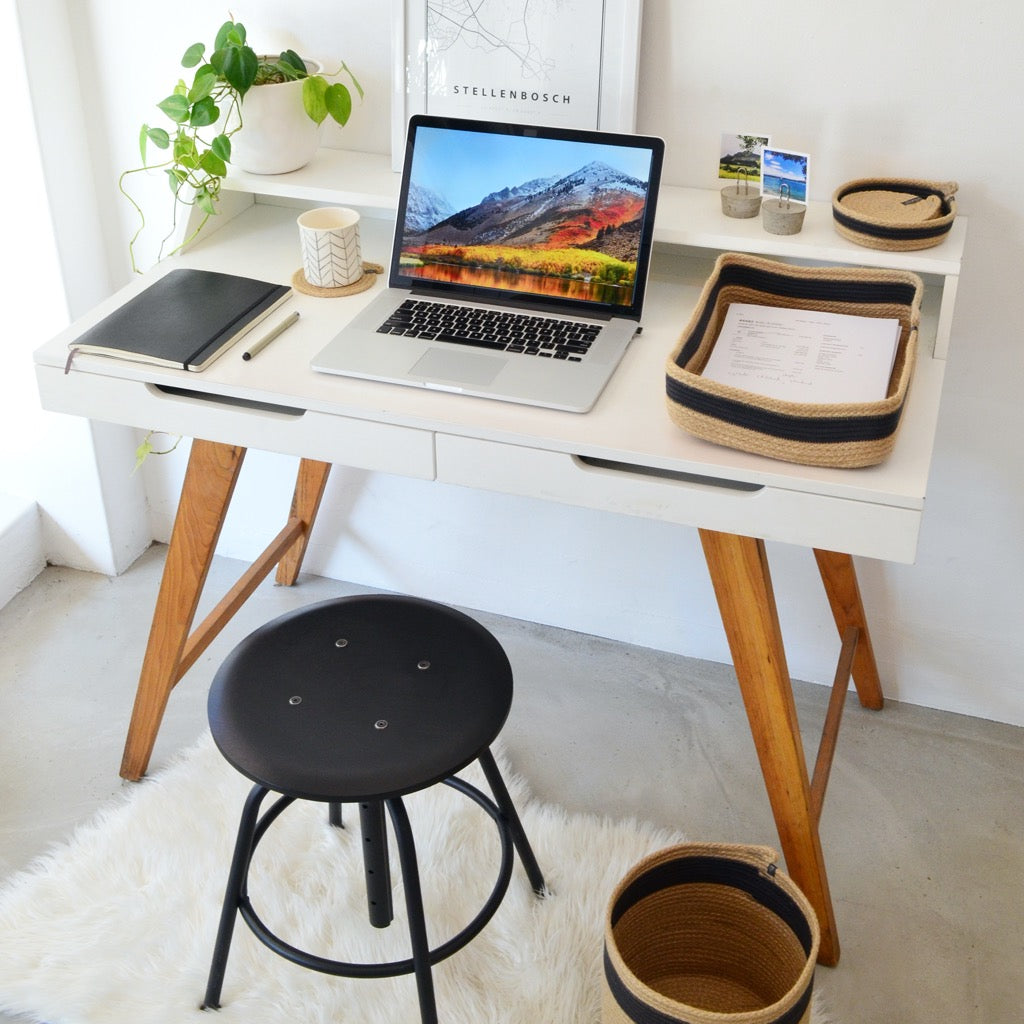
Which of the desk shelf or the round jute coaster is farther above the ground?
the desk shelf

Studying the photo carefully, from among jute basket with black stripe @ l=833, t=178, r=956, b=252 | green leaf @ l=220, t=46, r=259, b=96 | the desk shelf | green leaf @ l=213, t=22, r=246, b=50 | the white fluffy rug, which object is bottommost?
the white fluffy rug

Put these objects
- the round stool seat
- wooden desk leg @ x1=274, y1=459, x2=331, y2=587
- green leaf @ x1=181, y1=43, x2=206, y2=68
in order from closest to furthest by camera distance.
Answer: the round stool seat < green leaf @ x1=181, y1=43, x2=206, y2=68 < wooden desk leg @ x1=274, y1=459, x2=331, y2=587

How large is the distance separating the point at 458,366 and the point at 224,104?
606mm

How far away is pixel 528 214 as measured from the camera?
5.29 ft

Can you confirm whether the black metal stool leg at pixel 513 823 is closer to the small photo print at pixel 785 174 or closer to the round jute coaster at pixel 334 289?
the round jute coaster at pixel 334 289

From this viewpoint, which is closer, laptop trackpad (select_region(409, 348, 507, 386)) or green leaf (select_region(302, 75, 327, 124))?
laptop trackpad (select_region(409, 348, 507, 386))

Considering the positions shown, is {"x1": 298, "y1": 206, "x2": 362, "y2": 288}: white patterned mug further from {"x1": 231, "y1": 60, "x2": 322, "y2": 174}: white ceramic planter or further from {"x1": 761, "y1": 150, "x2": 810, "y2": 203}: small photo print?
{"x1": 761, "y1": 150, "x2": 810, "y2": 203}: small photo print

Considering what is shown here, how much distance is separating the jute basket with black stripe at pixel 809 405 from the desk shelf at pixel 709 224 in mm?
34

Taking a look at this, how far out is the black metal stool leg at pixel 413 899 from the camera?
4.25ft

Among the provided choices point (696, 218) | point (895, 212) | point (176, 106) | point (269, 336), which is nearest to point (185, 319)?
point (269, 336)

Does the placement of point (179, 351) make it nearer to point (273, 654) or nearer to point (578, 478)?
point (273, 654)

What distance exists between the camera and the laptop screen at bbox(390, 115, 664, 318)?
1568 millimetres

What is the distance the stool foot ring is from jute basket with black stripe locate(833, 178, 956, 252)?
0.81 meters

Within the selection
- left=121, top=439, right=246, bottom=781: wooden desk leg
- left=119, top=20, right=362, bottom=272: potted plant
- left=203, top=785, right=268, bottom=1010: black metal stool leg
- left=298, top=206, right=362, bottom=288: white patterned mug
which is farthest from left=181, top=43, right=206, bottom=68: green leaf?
left=203, top=785, right=268, bottom=1010: black metal stool leg
